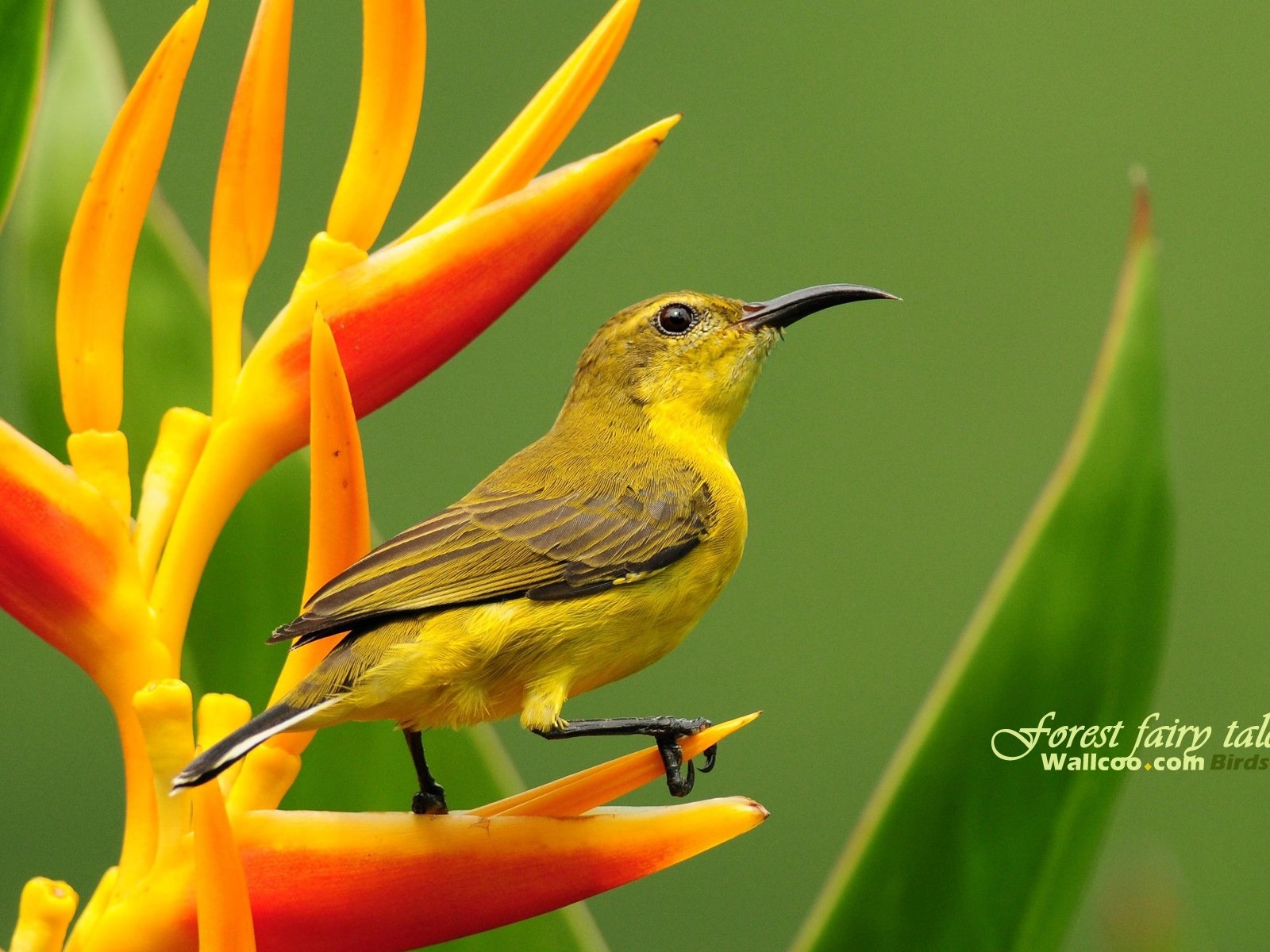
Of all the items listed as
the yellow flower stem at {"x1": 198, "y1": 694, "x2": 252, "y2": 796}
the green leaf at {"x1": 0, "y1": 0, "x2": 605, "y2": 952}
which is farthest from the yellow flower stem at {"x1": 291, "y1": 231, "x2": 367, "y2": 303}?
the green leaf at {"x1": 0, "y1": 0, "x2": 605, "y2": 952}

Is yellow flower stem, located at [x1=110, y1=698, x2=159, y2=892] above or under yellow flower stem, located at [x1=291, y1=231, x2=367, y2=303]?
under

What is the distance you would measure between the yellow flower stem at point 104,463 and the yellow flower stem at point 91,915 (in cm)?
11

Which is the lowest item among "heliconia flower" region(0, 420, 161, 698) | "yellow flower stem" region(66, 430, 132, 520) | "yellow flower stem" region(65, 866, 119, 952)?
"yellow flower stem" region(65, 866, 119, 952)

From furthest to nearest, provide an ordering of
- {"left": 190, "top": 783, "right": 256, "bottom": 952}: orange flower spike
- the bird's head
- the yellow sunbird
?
the bird's head < the yellow sunbird < {"left": 190, "top": 783, "right": 256, "bottom": 952}: orange flower spike

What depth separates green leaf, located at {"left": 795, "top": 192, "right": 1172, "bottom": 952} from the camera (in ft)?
1.92

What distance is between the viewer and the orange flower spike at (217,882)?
378 millimetres

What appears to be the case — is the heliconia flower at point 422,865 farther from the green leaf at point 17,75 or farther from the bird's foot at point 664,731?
the green leaf at point 17,75

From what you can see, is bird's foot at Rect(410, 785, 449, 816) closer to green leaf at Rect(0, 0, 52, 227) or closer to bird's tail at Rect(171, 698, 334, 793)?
bird's tail at Rect(171, 698, 334, 793)

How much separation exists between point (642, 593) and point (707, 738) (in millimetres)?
97

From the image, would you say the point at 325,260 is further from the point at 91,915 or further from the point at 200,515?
the point at 91,915

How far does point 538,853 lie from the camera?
44 centimetres

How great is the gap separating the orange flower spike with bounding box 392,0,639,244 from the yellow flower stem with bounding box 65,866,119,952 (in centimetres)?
22

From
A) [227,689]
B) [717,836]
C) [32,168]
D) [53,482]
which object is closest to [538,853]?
[717,836]

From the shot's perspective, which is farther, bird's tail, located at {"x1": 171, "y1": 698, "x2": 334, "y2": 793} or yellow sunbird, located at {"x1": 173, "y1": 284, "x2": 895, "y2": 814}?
yellow sunbird, located at {"x1": 173, "y1": 284, "x2": 895, "y2": 814}
